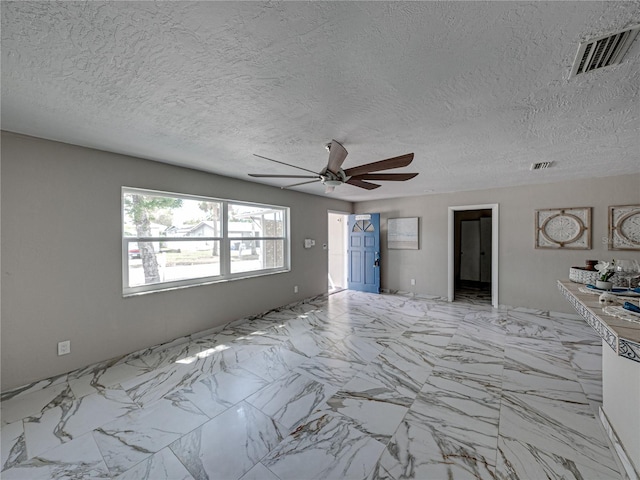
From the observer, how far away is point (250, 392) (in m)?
2.34

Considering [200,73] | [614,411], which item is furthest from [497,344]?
[200,73]

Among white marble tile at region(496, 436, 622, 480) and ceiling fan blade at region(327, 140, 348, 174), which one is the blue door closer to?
ceiling fan blade at region(327, 140, 348, 174)

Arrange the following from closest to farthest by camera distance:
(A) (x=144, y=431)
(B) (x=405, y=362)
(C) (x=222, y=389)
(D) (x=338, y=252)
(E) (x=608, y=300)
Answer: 1. (E) (x=608, y=300)
2. (A) (x=144, y=431)
3. (C) (x=222, y=389)
4. (B) (x=405, y=362)
5. (D) (x=338, y=252)

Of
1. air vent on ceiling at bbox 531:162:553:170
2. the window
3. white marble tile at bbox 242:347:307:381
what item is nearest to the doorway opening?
the window

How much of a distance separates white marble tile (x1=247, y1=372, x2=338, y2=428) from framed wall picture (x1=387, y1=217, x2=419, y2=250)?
4.31 meters

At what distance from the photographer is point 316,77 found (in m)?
1.53

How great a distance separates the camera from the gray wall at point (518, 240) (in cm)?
405

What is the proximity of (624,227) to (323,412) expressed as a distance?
5.21m

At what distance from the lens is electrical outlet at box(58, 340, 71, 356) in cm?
250

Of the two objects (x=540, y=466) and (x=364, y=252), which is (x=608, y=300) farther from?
(x=364, y=252)

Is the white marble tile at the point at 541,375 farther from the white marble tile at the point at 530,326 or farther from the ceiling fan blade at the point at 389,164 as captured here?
the ceiling fan blade at the point at 389,164

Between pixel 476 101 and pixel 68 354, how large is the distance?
4268 mm

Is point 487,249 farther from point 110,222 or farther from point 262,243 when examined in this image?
point 110,222

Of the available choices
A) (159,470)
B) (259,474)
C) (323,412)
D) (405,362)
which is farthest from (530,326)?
(159,470)
